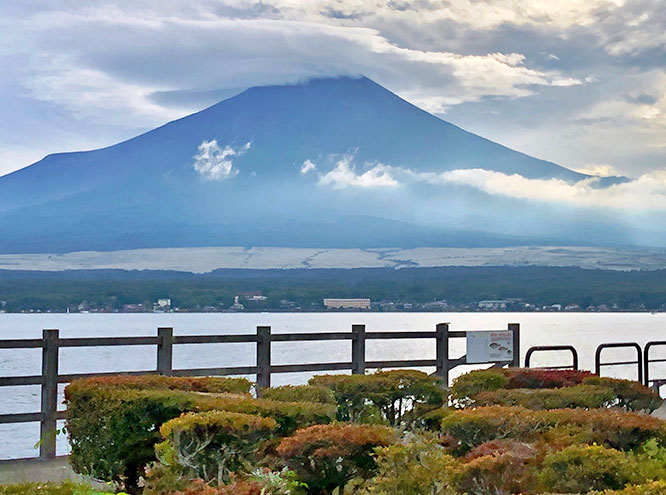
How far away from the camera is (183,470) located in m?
7.21

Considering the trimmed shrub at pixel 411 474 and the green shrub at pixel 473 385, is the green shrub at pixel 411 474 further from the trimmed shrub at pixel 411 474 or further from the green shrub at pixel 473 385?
the green shrub at pixel 473 385

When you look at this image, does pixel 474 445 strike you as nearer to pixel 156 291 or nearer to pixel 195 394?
pixel 195 394

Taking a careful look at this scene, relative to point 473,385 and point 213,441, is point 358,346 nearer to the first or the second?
point 473,385

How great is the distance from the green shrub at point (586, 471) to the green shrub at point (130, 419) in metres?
2.31

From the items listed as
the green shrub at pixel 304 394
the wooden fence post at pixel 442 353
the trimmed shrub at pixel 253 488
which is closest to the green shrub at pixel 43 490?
the trimmed shrub at pixel 253 488

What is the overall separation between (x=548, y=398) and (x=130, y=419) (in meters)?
4.29

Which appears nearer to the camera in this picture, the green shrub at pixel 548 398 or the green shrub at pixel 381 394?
the green shrub at pixel 381 394

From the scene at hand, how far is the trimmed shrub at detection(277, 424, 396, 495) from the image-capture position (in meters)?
6.95

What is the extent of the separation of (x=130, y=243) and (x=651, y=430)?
589 ft

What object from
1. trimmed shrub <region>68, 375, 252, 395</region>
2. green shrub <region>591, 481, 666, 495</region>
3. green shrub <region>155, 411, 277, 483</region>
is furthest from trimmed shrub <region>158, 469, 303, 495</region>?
trimmed shrub <region>68, 375, 252, 395</region>

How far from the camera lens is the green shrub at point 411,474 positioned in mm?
6254

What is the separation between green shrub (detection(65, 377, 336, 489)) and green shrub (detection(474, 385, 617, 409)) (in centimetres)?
248

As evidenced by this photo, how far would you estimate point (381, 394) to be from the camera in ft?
33.2

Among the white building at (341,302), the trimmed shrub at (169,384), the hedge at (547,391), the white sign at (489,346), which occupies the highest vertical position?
the white building at (341,302)
